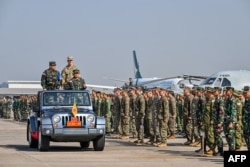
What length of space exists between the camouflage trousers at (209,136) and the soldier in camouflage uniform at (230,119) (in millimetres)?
772

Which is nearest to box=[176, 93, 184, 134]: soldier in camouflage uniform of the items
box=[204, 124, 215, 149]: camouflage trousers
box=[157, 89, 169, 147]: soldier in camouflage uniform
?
box=[157, 89, 169, 147]: soldier in camouflage uniform

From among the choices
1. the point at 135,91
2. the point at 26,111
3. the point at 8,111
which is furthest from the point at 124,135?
the point at 8,111

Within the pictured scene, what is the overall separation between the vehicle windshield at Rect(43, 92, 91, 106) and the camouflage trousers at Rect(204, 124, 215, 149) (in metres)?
3.73

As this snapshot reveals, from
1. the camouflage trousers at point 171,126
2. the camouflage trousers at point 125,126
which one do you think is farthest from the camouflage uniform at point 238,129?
the camouflage trousers at point 125,126

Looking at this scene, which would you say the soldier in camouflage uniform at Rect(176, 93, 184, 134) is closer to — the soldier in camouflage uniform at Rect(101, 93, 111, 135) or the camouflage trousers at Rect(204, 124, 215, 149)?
the soldier in camouflage uniform at Rect(101, 93, 111, 135)

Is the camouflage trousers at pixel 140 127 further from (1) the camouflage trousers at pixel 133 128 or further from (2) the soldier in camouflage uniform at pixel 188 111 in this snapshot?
(1) the camouflage trousers at pixel 133 128

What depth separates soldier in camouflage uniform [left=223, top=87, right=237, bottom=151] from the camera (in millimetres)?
19797

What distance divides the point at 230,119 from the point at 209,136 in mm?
1182

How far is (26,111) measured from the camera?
55625 millimetres

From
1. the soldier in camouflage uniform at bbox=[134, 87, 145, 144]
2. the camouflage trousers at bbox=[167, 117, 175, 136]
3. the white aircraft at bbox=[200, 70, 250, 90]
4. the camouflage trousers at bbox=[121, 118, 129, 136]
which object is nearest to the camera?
the soldier in camouflage uniform at bbox=[134, 87, 145, 144]

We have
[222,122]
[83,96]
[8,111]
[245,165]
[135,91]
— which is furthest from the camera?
[8,111]

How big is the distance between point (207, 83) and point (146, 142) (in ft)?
49.9

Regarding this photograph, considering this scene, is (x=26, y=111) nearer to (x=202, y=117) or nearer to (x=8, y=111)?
(x=8, y=111)

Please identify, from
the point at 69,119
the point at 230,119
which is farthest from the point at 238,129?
the point at 69,119
